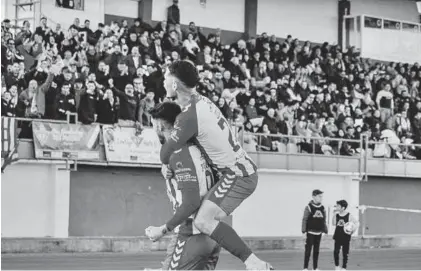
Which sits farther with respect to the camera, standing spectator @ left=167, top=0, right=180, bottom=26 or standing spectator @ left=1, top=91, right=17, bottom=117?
standing spectator @ left=167, top=0, right=180, bottom=26

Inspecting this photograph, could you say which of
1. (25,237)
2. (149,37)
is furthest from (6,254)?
(149,37)

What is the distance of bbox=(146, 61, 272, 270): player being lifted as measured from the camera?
6.92m

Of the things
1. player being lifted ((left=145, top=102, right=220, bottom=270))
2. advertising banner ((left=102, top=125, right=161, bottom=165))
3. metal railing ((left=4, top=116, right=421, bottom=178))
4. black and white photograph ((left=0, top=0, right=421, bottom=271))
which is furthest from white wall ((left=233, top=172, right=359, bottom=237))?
player being lifted ((left=145, top=102, right=220, bottom=270))

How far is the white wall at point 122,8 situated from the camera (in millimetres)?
31781

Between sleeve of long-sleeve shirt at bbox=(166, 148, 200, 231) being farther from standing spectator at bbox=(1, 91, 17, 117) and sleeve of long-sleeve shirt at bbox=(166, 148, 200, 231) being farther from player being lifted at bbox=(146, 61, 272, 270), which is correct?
standing spectator at bbox=(1, 91, 17, 117)

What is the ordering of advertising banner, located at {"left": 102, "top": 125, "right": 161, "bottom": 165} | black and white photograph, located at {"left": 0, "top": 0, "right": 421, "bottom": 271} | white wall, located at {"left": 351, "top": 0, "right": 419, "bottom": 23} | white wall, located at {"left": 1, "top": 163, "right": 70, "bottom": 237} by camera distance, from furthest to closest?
white wall, located at {"left": 351, "top": 0, "right": 419, "bottom": 23}, advertising banner, located at {"left": 102, "top": 125, "right": 161, "bottom": 165}, white wall, located at {"left": 1, "top": 163, "right": 70, "bottom": 237}, black and white photograph, located at {"left": 0, "top": 0, "right": 421, "bottom": 271}

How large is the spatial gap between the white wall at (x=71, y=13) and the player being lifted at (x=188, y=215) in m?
22.8

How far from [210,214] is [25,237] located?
1728cm

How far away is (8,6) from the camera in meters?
29.1

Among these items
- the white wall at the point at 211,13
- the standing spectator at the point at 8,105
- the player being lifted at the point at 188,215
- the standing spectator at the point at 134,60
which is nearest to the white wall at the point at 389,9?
the white wall at the point at 211,13

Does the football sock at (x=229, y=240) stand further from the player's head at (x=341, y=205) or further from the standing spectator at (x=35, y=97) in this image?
the standing spectator at (x=35, y=97)

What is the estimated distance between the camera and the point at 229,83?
28469mm

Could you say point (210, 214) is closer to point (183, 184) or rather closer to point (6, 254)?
point (183, 184)

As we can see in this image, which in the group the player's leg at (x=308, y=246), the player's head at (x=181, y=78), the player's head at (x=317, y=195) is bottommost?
the player's leg at (x=308, y=246)
